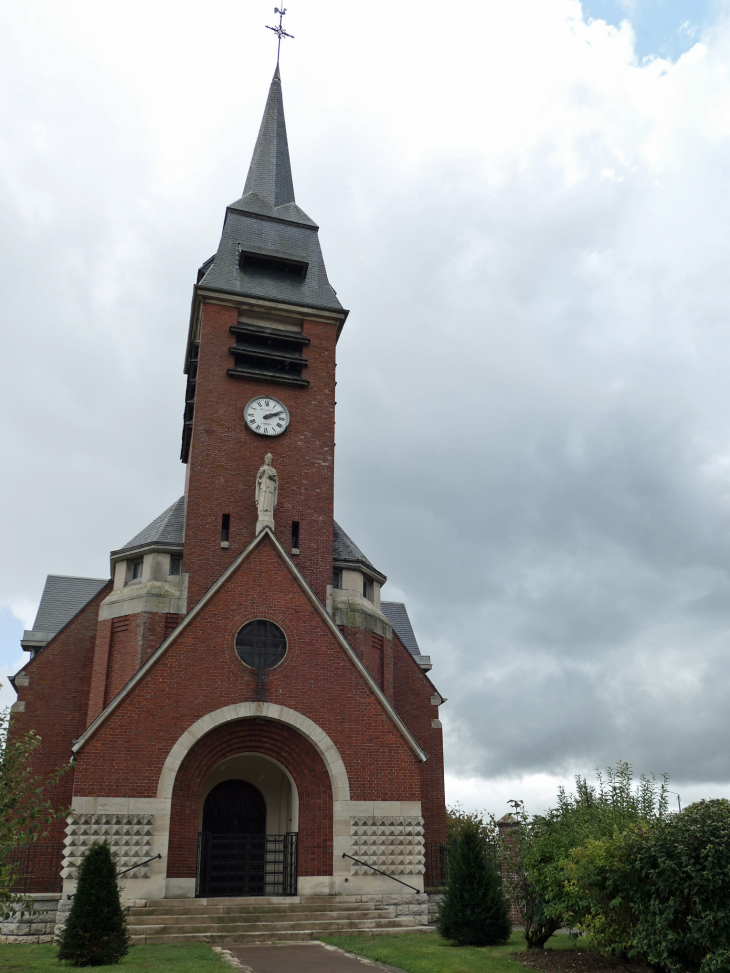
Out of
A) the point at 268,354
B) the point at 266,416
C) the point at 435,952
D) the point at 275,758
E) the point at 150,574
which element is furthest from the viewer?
the point at 268,354

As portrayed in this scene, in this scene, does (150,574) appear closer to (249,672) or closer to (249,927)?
(249,672)

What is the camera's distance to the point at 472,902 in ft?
54.4

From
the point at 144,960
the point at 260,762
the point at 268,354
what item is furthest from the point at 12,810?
the point at 268,354

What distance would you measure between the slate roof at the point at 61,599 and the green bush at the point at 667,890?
2549 cm

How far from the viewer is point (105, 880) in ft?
47.5

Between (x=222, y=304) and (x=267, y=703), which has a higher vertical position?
(x=222, y=304)

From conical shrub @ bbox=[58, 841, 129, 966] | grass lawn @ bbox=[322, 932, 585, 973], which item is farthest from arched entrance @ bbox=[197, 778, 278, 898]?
conical shrub @ bbox=[58, 841, 129, 966]

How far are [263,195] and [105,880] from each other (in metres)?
27.9

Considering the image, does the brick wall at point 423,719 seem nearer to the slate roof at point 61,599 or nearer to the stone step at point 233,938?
the stone step at point 233,938

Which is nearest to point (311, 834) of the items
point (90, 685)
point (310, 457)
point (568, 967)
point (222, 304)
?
point (568, 967)

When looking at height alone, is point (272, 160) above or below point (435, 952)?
above

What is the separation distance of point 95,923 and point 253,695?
762cm

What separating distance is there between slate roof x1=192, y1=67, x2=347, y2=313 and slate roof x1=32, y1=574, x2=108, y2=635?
14332mm

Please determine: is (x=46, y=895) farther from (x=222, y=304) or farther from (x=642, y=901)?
(x=222, y=304)
